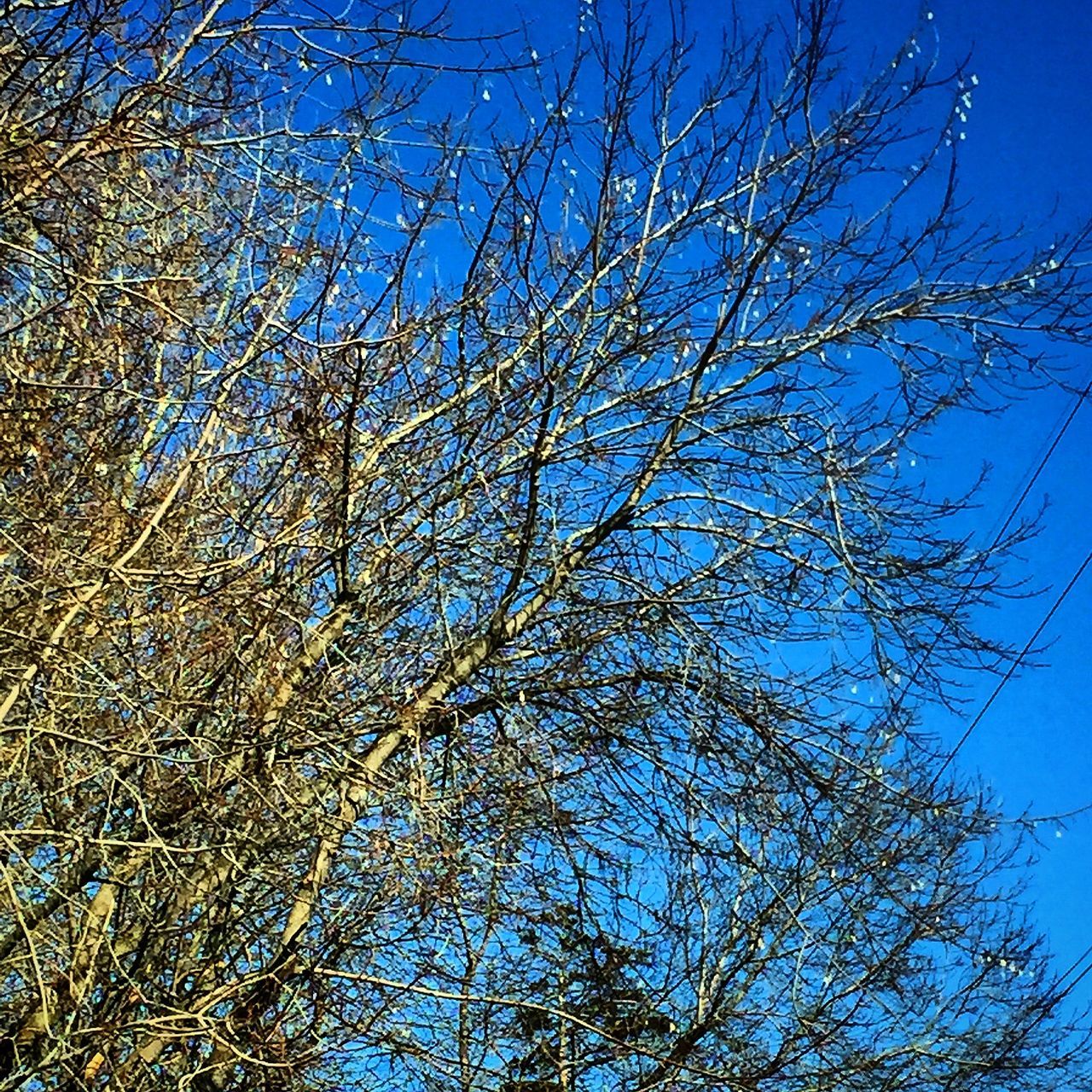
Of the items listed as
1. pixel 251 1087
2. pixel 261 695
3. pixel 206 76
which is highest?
pixel 206 76

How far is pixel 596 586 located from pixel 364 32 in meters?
3.07

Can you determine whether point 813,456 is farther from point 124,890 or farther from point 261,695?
point 124,890

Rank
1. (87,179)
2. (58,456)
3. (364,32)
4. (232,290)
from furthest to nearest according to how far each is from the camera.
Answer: (232,290) < (58,456) < (87,179) < (364,32)

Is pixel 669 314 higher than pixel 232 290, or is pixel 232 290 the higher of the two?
pixel 669 314

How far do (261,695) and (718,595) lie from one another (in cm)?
215

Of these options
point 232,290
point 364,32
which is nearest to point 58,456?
point 232,290

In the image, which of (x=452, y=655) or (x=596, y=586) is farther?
(x=596, y=586)

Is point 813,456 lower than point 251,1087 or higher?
higher

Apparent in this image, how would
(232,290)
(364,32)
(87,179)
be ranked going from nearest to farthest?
(364,32) < (87,179) < (232,290)

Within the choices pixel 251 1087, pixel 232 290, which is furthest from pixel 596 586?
pixel 251 1087

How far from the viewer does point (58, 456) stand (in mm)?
5680

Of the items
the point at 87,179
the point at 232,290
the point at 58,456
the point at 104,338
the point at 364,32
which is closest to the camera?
the point at 364,32

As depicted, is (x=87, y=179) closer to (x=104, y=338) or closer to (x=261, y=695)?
(x=104, y=338)

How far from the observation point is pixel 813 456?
5.71m
